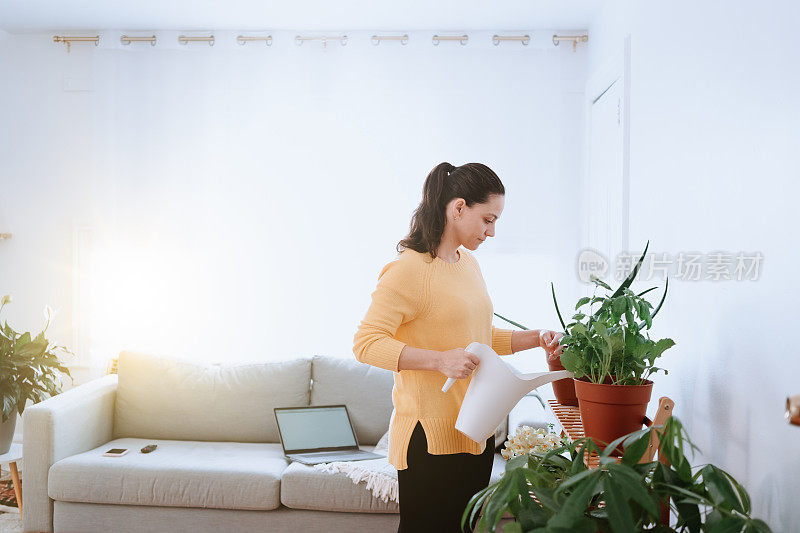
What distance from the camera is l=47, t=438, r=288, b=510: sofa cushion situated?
2602 mm

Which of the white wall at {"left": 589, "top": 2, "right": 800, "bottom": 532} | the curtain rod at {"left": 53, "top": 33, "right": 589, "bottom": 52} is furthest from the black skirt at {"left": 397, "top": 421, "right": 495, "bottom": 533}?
the curtain rod at {"left": 53, "top": 33, "right": 589, "bottom": 52}

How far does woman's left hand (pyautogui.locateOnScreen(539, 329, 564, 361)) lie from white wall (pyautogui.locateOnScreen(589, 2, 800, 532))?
37 centimetres

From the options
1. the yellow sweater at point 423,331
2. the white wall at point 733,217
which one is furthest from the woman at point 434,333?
the white wall at point 733,217

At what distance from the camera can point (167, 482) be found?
8.61 ft

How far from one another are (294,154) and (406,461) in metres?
2.35

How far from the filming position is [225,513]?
2631 millimetres

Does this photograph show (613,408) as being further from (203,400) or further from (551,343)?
(203,400)

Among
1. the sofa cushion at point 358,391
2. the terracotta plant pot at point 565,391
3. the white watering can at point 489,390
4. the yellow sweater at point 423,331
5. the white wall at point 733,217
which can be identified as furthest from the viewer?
the sofa cushion at point 358,391

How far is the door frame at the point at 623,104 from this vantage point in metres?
2.55

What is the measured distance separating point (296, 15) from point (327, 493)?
229 cm

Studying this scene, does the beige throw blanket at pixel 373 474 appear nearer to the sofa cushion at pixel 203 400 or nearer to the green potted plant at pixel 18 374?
the sofa cushion at pixel 203 400

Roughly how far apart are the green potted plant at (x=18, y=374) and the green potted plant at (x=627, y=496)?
8.16 ft

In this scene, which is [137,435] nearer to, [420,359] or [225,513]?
[225,513]

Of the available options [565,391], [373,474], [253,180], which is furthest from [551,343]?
[253,180]
